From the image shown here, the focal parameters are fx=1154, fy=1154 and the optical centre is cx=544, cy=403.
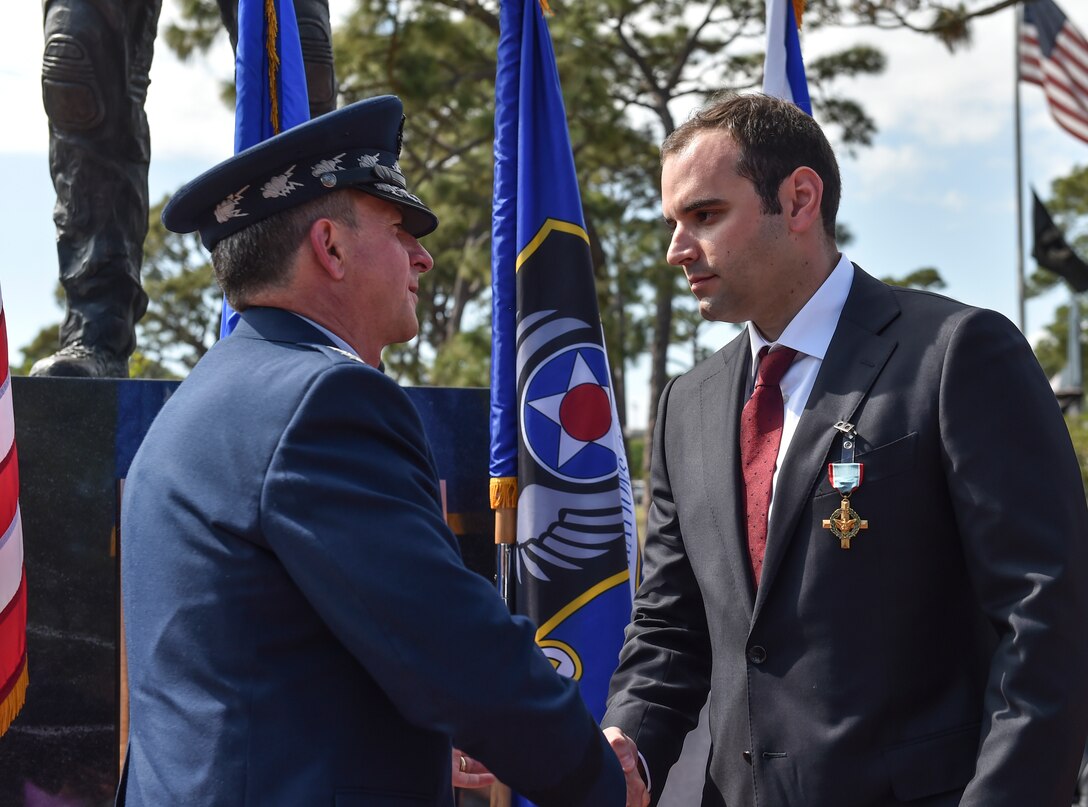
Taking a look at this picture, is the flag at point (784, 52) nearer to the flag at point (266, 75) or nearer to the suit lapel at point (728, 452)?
the flag at point (266, 75)

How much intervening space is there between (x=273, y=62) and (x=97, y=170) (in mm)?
687

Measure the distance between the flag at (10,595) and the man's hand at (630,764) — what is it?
1.50m

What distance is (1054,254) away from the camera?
1525 centimetres

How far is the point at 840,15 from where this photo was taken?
532 inches

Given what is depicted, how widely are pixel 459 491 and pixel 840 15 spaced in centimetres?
1149

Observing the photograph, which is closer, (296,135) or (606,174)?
(296,135)

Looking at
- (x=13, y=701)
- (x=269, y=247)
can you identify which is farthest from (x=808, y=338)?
(x=13, y=701)

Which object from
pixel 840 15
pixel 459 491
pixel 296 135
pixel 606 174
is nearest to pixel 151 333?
pixel 606 174

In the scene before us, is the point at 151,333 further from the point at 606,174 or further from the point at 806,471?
the point at 806,471

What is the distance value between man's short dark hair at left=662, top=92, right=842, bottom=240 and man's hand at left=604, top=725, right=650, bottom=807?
113cm

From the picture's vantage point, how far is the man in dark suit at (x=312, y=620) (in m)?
1.62

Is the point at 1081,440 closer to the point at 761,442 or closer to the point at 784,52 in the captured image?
the point at 784,52

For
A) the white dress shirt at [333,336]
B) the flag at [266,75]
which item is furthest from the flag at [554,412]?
the white dress shirt at [333,336]

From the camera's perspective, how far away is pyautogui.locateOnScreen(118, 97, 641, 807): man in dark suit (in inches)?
63.6
